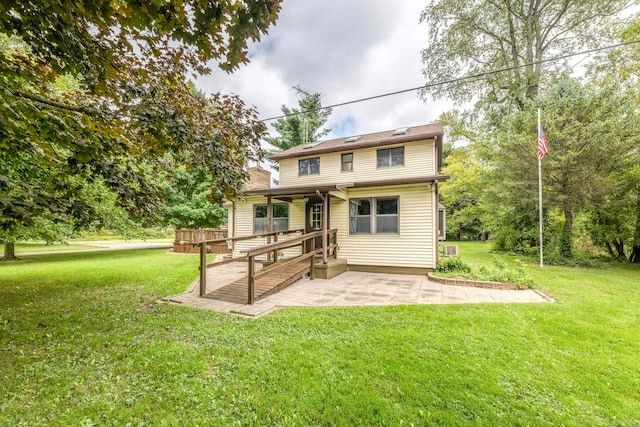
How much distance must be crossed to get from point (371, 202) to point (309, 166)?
3.48 metres

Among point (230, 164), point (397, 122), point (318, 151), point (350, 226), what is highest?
point (397, 122)

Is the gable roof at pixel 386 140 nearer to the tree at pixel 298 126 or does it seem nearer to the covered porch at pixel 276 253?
the covered porch at pixel 276 253

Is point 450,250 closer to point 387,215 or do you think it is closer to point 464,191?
point 387,215

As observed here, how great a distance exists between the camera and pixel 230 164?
425 centimetres

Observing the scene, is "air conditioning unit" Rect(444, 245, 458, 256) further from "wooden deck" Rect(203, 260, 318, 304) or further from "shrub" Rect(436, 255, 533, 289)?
"wooden deck" Rect(203, 260, 318, 304)

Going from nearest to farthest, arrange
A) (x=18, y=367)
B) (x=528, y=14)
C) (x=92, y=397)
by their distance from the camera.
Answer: (x=92, y=397) < (x=18, y=367) < (x=528, y=14)

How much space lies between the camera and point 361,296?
5.81 meters

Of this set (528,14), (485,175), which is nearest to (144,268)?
(485,175)

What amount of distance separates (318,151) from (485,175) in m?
10.5

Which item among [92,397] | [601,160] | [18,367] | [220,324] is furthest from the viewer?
[601,160]

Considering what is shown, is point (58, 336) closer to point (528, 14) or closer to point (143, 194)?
point (143, 194)

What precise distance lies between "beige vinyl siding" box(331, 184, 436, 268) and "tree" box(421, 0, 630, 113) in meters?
10.3

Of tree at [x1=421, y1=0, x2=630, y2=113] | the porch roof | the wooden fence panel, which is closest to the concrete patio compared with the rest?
the porch roof

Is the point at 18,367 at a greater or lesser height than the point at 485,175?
lesser
